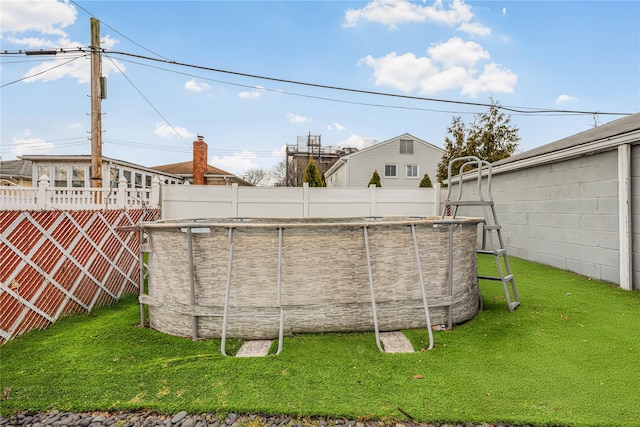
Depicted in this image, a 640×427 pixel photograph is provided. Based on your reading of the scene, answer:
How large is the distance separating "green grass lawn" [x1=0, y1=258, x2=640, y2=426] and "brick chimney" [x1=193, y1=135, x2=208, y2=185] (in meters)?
13.1

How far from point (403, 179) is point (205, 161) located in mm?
11396

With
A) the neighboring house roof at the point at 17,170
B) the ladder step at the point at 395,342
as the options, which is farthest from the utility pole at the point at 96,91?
the neighboring house roof at the point at 17,170

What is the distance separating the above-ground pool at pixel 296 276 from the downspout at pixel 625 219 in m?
3.51

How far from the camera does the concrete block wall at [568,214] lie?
4969 mm

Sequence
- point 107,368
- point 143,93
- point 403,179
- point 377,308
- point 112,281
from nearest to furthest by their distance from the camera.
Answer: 1. point 107,368
2. point 377,308
3. point 112,281
4. point 143,93
5. point 403,179

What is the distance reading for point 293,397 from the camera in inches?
81.8

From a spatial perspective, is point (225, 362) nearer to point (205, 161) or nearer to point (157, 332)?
point (157, 332)

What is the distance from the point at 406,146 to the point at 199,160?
11835mm

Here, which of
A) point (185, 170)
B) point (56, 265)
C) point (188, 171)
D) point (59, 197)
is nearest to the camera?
point (56, 265)

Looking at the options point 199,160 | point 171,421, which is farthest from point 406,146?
point 171,421

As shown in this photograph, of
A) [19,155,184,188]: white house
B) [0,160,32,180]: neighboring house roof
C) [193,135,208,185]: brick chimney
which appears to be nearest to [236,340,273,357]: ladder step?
[19,155,184,188]: white house

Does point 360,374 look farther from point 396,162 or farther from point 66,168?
point 396,162

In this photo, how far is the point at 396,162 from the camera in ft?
62.3

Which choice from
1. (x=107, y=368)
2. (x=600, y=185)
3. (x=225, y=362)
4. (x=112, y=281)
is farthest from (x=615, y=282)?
(x=112, y=281)
